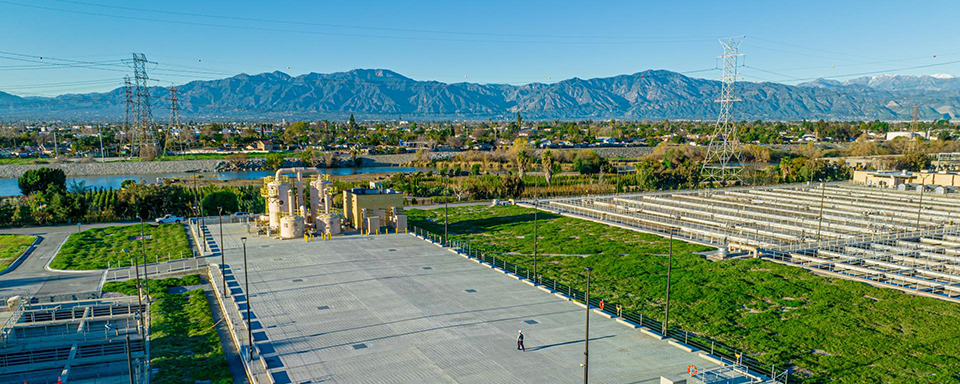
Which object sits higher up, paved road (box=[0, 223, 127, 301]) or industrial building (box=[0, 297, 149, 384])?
industrial building (box=[0, 297, 149, 384])

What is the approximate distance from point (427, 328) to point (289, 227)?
81.5 feet

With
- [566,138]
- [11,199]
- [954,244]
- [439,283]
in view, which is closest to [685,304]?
[439,283]

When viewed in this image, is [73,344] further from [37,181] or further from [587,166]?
[587,166]

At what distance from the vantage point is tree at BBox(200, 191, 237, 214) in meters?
64.9

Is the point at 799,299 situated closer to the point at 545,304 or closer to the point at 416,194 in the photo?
the point at 545,304

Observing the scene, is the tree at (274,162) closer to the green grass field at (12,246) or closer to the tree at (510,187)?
the tree at (510,187)

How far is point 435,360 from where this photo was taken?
76.2 feet

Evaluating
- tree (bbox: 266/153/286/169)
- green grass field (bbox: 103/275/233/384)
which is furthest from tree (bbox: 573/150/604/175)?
green grass field (bbox: 103/275/233/384)

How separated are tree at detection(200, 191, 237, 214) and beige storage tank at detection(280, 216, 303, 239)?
20.9 meters

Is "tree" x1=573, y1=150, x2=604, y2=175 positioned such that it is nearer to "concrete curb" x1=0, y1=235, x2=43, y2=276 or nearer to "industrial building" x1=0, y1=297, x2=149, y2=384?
"concrete curb" x1=0, y1=235, x2=43, y2=276

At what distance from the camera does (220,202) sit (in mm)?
65688

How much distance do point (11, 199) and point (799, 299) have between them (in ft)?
268

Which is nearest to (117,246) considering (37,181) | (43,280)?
(43,280)

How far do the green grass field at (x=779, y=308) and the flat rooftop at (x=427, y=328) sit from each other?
4289 millimetres
